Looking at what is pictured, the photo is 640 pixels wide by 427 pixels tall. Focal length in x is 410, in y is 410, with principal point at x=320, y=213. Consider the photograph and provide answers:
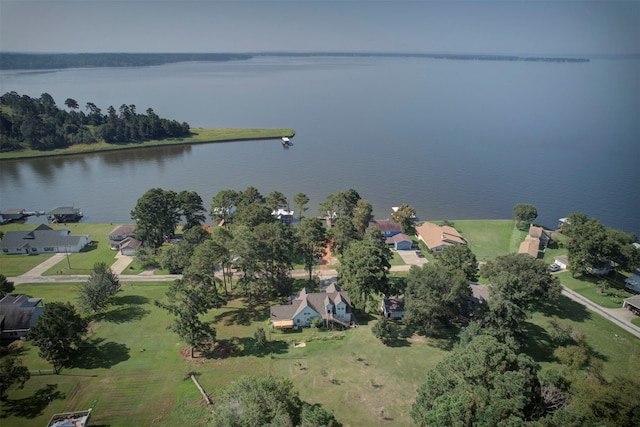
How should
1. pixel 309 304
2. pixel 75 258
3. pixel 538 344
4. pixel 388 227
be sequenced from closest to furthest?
pixel 538 344 → pixel 309 304 → pixel 75 258 → pixel 388 227

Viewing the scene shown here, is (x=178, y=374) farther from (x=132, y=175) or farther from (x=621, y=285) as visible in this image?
(x=132, y=175)

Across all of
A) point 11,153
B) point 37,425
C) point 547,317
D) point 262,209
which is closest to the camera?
point 37,425

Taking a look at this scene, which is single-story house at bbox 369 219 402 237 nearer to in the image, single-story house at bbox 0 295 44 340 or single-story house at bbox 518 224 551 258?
single-story house at bbox 518 224 551 258

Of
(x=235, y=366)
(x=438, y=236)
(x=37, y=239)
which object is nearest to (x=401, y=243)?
(x=438, y=236)

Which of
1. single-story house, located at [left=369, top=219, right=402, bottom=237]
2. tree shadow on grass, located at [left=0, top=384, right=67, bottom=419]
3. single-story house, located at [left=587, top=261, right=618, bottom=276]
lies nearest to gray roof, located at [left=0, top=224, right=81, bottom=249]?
tree shadow on grass, located at [left=0, top=384, right=67, bottom=419]

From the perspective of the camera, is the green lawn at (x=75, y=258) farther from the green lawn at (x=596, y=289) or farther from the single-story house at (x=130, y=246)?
the green lawn at (x=596, y=289)

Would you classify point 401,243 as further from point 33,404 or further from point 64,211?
point 64,211

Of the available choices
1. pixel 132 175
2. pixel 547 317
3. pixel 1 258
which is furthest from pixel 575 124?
pixel 1 258
